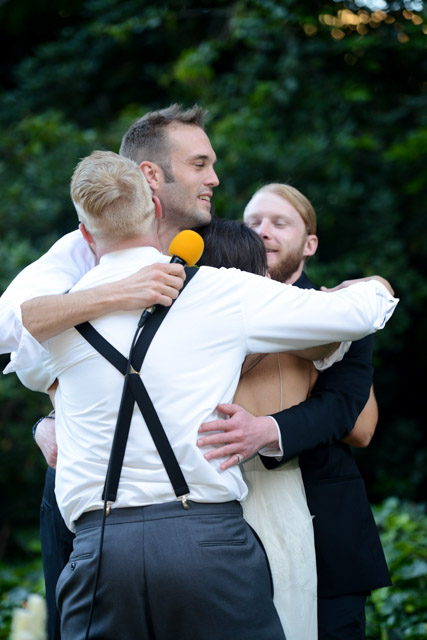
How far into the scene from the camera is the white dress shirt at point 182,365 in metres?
2.22

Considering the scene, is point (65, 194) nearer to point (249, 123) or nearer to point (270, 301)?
point (249, 123)

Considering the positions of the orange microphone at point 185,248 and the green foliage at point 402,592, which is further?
the green foliage at point 402,592

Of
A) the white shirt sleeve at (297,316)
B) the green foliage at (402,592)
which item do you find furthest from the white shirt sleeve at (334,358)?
the green foliage at (402,592)

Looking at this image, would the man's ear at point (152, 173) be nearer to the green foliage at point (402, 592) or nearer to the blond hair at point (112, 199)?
the blond hair at point (112, 199)

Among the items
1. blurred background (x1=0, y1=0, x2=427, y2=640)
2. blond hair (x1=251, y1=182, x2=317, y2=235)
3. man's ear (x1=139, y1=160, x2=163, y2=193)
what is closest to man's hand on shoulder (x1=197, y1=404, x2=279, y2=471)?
man's ear (x1=139, y1=160, x2=163, y2=193)

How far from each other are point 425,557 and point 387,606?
93 cm

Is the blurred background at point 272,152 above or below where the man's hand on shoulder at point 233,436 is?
below

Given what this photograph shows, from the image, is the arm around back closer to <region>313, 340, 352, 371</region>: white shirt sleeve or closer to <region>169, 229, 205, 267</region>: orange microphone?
<region>313, 340, 352, 371</region>: white shirt sleeve

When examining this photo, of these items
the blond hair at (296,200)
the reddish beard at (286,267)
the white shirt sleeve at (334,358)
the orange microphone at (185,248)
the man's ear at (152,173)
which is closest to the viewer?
the orange microphone at (185,248)

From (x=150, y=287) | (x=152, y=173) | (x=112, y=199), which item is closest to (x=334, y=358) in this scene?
(x=150, y=287)

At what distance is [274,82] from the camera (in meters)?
8.31

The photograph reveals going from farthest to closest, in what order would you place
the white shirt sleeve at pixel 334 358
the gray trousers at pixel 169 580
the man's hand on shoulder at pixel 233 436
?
the white shirt sleeve at pixel 334 358 → the man's hand on shoulder at pixel 233 436 → the gray trousers at pixel 169 580

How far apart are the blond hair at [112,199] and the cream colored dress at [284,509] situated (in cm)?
61

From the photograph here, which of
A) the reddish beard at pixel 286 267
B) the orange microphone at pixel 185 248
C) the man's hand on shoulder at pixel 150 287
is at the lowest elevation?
the reddish beard at pixel 286 267
